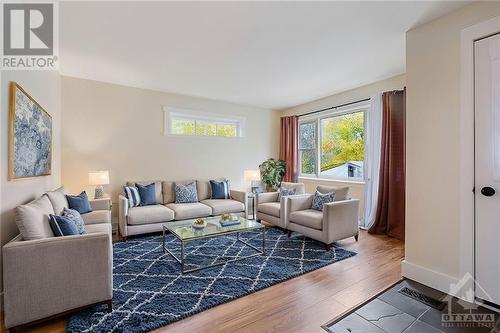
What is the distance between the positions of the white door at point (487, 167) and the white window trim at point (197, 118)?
13.8 feet

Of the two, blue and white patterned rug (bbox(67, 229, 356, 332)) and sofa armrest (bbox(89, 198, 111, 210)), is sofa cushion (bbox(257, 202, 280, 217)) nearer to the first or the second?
blue and white patterned rug (bbox(67, 229, 356, 332))

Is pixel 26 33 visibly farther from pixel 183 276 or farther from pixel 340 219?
pixel 340 219

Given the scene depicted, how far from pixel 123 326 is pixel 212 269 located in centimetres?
107

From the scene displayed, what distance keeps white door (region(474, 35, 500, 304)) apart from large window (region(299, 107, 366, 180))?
7.88 feet

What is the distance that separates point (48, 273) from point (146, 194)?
2.44 m

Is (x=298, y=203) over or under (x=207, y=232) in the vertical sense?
over

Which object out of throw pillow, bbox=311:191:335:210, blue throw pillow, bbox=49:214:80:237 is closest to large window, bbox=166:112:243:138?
throw pillow, bbox=311:191:335:210

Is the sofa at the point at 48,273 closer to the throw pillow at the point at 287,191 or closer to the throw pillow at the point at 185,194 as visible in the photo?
the throw pillow at the point at 185,194

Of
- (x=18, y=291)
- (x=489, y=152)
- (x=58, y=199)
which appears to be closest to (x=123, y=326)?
(x=18, y=291)

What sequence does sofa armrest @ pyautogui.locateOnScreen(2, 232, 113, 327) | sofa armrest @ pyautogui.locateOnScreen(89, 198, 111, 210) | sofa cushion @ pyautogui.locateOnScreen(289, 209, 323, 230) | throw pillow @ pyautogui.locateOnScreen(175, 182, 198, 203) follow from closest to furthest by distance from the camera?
sofa armrest @ pyautogui.locateOnScreen(2, 232, 113, 327) → sofa cushion @ pyautogui.locateOnScreen(289, 209, 323, 230) → sofa armrest @ pyautogui.locateOnScreen(89, 198, 111, 210) → throw pillow @ pyautogui.locateOnScreen(175, 182, 198, 203)

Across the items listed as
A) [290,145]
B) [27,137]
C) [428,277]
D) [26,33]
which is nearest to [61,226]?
[27,137]

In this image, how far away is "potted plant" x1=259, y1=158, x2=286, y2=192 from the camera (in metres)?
5.73

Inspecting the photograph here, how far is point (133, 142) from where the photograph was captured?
451 centimetres

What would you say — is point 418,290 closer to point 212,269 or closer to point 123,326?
point 212,269
